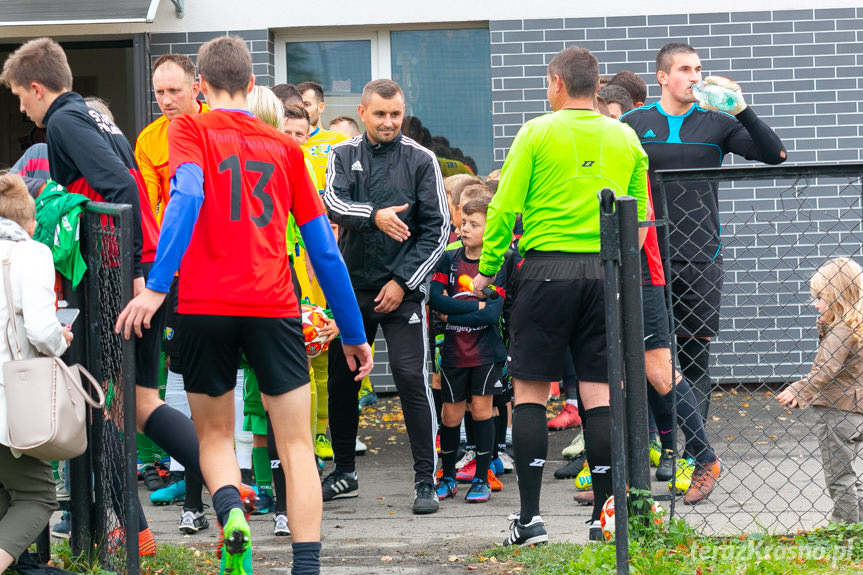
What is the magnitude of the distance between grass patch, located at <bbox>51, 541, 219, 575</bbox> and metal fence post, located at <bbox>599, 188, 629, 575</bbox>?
176 cm

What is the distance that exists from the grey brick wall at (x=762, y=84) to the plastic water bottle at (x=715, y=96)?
11.2 ft

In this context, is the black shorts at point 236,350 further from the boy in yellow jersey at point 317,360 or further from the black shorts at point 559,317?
the boy in yellow jersey at point 317,360

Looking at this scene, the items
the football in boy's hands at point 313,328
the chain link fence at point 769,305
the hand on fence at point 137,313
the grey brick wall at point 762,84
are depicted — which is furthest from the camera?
the grey brick wall at point 762,84

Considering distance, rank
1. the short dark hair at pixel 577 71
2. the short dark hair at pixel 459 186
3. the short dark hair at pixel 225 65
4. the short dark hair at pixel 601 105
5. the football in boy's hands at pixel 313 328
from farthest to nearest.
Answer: the short dark hair at pixel 459 186, the short dark hair at pixel 601 105, the football in boy's hands at pixel 313 328, the short dark hair at pixel 577 71, the short dark hair at pixel 225 65

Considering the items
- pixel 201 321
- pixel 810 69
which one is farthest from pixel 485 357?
pixel 810 69

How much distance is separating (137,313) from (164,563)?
1.31m

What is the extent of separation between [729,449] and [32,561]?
4456mm

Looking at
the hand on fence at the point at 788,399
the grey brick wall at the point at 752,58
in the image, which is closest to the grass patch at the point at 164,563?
the hand on fence at the point at 788,399

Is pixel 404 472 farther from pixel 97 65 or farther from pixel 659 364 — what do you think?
pixel 97 65

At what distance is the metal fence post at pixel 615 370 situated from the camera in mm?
4113

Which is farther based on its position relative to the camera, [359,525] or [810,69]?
[810,69]

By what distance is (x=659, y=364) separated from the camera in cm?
589

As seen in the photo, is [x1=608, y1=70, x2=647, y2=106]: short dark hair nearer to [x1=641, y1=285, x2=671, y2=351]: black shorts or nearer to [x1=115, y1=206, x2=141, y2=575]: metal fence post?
[x1=641, y1=285, x2=671, y2=351]: black shorts

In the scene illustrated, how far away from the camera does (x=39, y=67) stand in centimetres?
475
